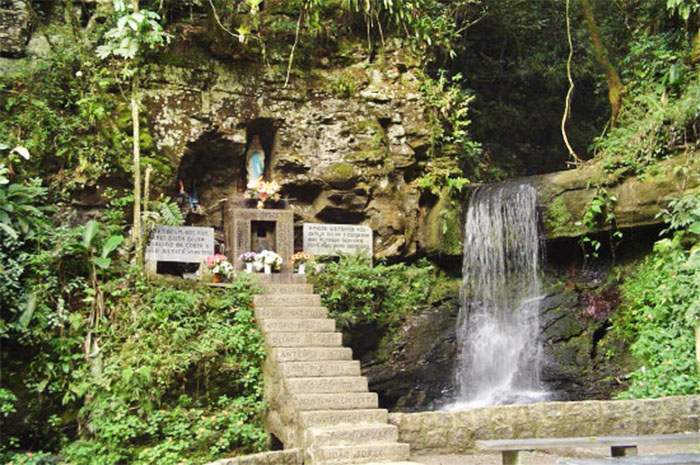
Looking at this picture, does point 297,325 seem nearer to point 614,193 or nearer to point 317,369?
point 317,369

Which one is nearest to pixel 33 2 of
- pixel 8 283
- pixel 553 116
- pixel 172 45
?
pixel 172 45

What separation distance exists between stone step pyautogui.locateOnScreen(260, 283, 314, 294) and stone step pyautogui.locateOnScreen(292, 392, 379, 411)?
2.47m

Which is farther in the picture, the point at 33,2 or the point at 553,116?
the point at 553,116

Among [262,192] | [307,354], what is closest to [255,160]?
[262,192]

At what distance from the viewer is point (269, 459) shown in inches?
282

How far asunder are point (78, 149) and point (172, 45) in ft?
8.23

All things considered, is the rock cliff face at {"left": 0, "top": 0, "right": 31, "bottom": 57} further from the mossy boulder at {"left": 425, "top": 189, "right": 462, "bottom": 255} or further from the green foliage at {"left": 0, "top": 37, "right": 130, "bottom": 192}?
the mossy boulder at {"left": 425, "top": 189, "right": 462, "bottom": 255}

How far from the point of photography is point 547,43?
17734 mm

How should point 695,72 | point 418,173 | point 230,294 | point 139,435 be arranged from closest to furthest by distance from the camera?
point 139,435 → point 230,294 → point 695,72 → point 418,173

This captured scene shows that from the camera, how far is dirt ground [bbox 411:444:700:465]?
757 centimetres

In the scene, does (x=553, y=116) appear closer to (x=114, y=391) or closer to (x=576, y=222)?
(x=576, y=222)

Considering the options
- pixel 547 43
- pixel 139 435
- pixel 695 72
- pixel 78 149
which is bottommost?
pixel 139 435

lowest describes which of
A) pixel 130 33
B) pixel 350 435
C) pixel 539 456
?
pixel 539 456

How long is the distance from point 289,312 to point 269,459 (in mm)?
2816
